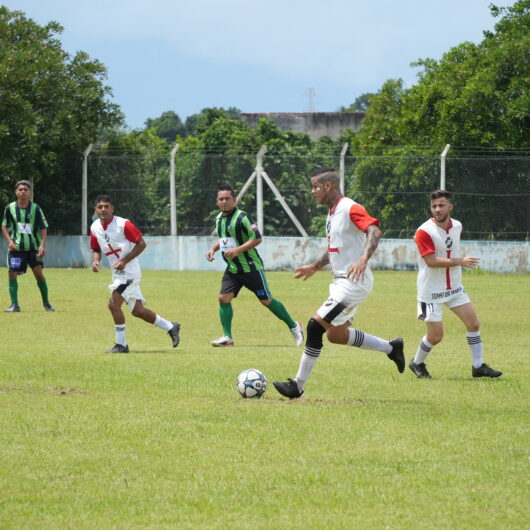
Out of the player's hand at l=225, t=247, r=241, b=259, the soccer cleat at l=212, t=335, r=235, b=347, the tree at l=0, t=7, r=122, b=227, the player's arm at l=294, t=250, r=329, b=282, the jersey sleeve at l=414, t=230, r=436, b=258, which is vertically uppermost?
the tree at l=0, t=7, r=122, b=227

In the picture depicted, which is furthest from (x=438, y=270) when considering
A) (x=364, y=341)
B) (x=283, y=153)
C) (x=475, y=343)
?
(x=283, y=153)

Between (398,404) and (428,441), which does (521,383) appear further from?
(428,441)

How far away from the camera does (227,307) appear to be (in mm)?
13219

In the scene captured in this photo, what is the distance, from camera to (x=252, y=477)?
5.77m

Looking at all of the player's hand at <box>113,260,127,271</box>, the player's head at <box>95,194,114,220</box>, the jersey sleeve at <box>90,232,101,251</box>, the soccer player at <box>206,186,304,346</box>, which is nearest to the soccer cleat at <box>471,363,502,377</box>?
the soccer player at <box>206,186,304,346</box>

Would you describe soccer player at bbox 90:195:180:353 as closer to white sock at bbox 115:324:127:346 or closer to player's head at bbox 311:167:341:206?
white sock at bbox 115:324:127:346

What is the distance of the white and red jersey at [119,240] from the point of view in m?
12.4

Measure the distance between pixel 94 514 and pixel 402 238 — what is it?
24.8 meters

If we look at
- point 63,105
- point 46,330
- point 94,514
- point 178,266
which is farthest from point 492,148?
point 94,514

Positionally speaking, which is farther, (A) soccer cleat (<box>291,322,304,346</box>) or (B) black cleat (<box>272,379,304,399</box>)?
(A) soccer cleat (<box>291,322,304,346</box>)

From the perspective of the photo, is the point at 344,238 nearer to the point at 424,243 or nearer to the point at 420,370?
the point at 424,243

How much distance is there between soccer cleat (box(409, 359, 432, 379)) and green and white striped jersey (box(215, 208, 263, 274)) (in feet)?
12.5

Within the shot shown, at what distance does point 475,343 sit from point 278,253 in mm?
21345

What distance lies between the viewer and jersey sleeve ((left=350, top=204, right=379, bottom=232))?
330 inches
